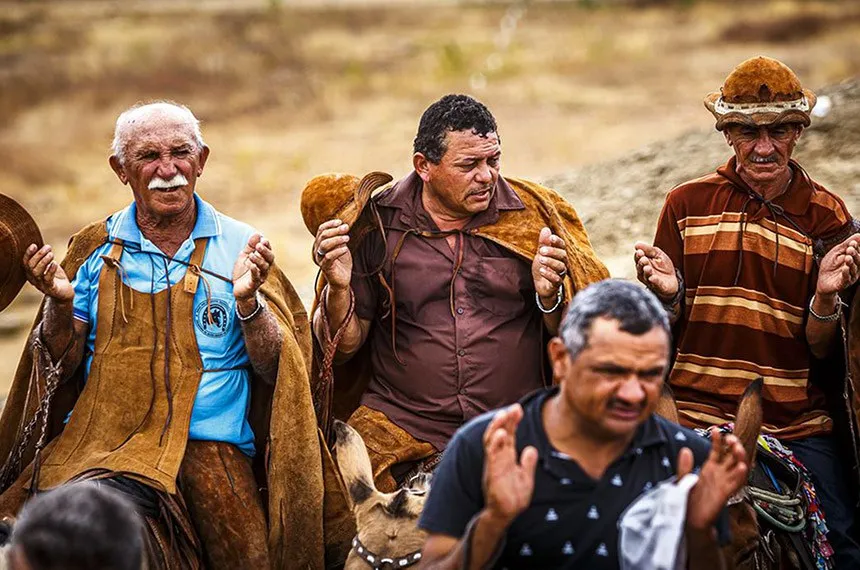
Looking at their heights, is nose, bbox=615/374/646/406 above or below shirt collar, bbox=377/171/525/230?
below

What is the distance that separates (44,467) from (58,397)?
1.22ft

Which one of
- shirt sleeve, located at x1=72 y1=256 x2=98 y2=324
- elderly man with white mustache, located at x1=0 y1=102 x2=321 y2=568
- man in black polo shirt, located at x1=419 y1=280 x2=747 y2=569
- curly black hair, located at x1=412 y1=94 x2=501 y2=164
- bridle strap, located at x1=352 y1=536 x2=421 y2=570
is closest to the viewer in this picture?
man in black polo shirt, located at x1=419 y1=280 x2=747 y2=569

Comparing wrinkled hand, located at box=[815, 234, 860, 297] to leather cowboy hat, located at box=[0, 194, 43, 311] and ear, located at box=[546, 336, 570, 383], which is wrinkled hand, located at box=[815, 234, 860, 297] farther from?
leather cowboy hat, located at box=[0, 194, 43, 311]

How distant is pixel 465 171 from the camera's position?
Answer: 18.2ft

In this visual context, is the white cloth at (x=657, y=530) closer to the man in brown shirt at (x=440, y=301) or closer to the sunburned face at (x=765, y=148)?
the man in brown shirt at (x=440, y=301)

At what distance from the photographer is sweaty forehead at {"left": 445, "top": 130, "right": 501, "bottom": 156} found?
550 centimetres

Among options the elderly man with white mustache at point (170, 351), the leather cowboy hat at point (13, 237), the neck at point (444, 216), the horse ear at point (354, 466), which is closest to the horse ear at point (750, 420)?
the horse ear at point (354, 466)

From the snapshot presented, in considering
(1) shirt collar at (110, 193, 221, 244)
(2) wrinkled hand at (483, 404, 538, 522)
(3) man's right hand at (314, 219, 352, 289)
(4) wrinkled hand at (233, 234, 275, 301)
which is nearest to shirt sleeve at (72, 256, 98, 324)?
(1) shirt collar at (110, 193, 221, 244)

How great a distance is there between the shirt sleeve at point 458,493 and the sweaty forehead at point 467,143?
197 cm

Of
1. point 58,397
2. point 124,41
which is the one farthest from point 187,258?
point 124,41

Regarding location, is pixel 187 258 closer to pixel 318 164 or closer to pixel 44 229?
pixel 44 229

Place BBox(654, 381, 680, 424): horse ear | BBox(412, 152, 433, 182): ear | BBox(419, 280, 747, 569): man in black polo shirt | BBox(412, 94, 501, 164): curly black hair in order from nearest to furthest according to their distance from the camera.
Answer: BBox(419, 280, 747, 569): man in black polo shirt, BBox(654, 381, 680, 424): horse ear, BBox(412, 94, 501, 164): curly black hair, BBox(412, 152, 433, 182): ear

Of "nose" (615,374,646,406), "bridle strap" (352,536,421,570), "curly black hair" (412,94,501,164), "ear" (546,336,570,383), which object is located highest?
"curly black hair" (412,94,501,164)

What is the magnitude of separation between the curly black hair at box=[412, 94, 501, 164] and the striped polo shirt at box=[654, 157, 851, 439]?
3.21 ft
